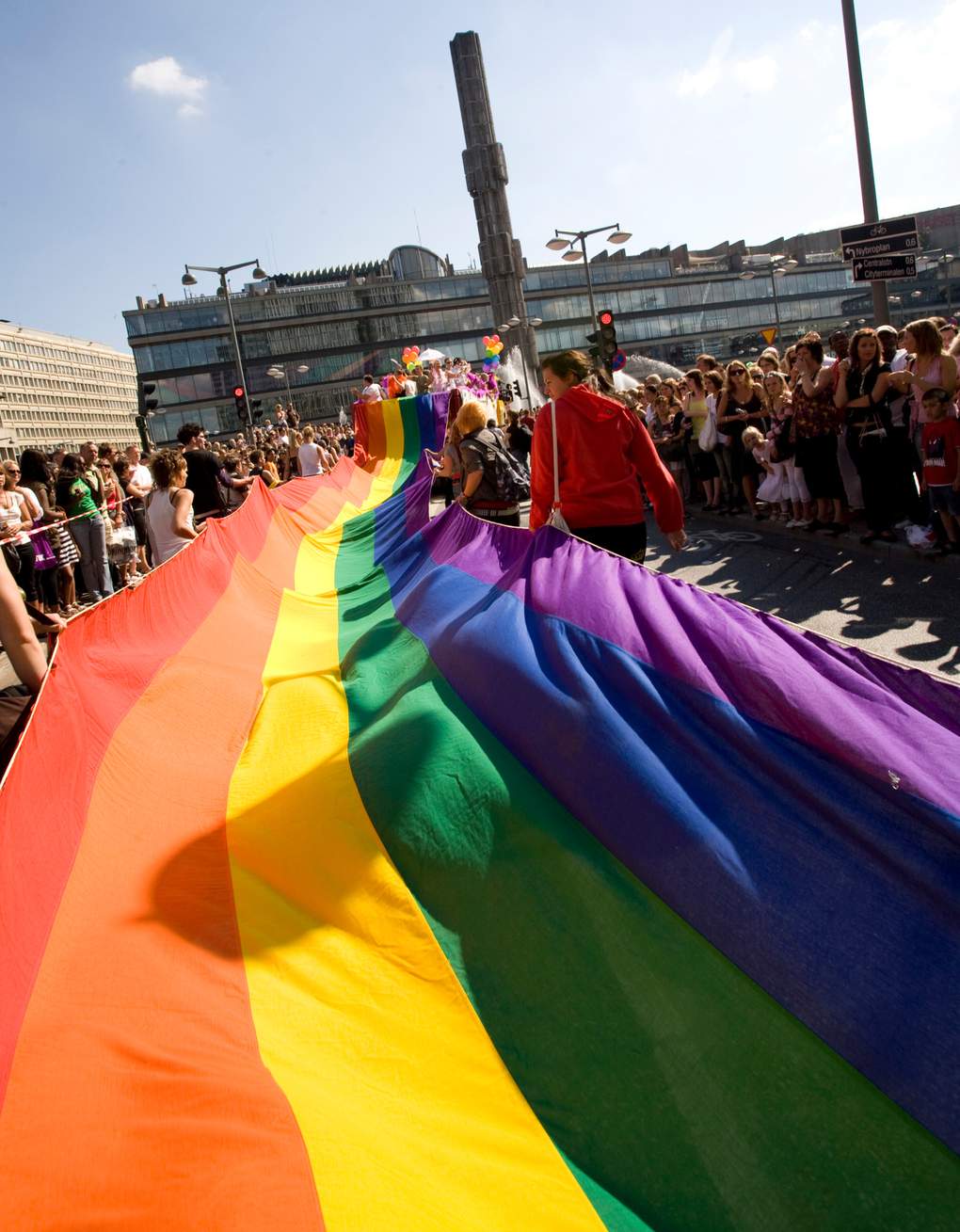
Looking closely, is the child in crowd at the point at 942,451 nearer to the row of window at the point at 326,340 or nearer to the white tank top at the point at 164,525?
the white tank top at the point at 164,525

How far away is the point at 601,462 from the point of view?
5.27 m

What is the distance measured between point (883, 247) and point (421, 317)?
3253 inches

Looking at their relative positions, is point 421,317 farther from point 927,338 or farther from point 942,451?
point 942,451

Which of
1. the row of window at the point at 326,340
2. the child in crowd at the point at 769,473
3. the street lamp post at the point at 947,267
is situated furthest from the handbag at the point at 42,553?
the street lamp post at the point at 947,267

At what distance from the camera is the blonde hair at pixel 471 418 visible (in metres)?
7.31

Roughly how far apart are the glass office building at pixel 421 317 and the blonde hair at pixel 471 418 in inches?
2857

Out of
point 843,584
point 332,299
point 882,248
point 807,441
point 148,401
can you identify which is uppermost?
point 332,299

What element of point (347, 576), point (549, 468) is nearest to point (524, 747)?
point (549, 468)

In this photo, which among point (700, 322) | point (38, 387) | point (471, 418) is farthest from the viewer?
point (38, 387)

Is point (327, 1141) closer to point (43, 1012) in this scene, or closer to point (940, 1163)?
point (43, 1012)

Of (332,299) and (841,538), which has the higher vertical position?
(332,299)

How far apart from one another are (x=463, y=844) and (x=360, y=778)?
687 mm

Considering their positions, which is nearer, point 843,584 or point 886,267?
point 843,584

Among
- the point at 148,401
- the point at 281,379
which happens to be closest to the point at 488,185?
the point at 281,379
